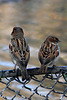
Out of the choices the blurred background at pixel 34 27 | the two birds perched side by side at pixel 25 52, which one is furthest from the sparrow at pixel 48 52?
the blurred background at pixel 34 27

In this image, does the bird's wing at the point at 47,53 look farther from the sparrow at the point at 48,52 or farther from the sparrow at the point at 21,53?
the sparrow at the point at 21,53

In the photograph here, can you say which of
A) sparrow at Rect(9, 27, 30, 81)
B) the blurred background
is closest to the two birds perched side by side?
sparrow at Rect(9, 27, 30, 81)

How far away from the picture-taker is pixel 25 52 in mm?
2973

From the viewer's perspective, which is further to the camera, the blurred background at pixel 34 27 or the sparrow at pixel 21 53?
the blurred background at pixel 34 27

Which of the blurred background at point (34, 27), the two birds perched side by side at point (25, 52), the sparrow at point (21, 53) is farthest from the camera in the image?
the blurred background at point (34, 27)

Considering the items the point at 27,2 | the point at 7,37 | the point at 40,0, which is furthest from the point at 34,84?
the point at 40,0

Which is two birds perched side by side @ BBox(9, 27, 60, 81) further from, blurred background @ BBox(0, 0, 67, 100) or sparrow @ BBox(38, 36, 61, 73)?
blurred background @ BBox(0, 0, 67, 100)

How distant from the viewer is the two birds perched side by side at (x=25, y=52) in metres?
2.86

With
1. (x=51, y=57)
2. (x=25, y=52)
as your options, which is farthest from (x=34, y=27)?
(x=25, y=52)

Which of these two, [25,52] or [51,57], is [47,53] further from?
[25,52]

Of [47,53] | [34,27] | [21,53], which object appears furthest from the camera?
[34,27]

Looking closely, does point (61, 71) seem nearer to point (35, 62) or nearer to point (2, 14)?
point (35, 62)

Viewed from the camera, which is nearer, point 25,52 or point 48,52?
point 25,52

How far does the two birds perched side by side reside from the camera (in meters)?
2.86
